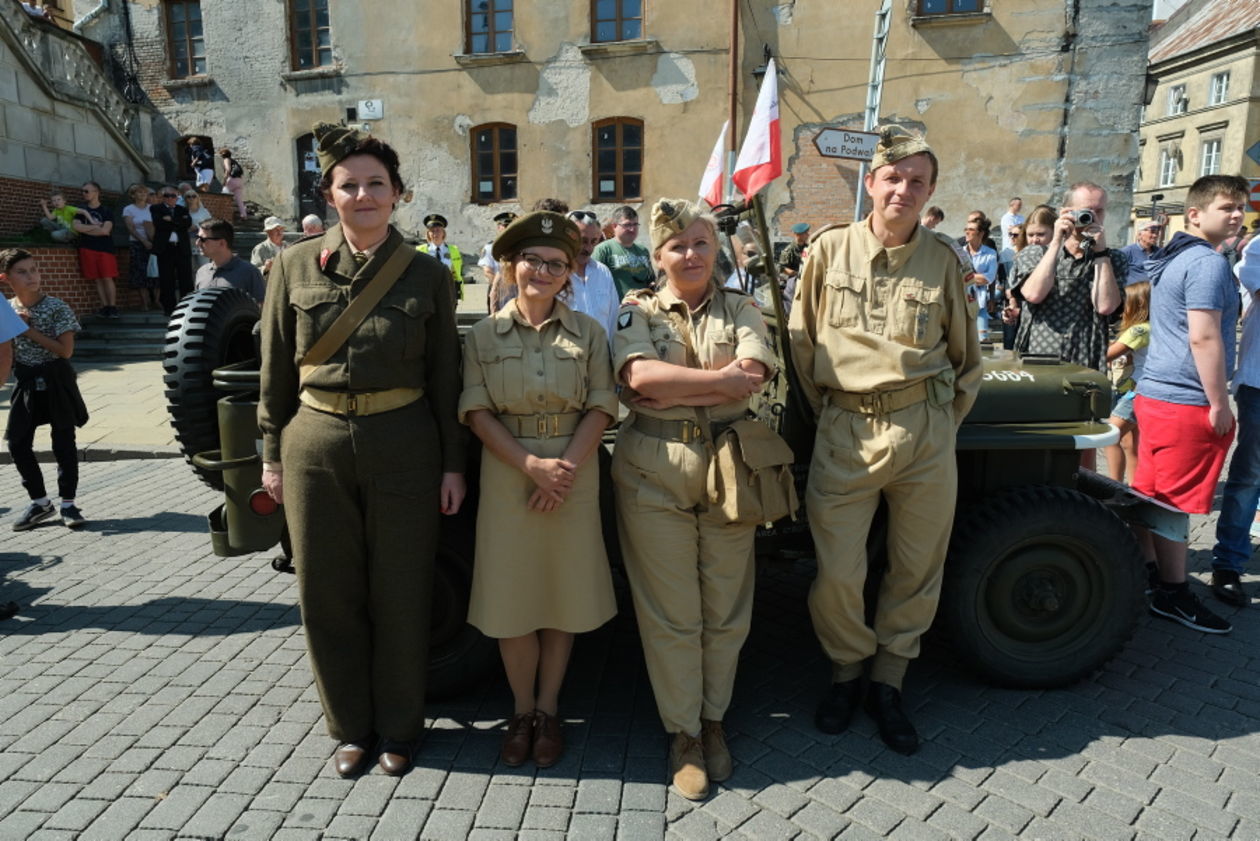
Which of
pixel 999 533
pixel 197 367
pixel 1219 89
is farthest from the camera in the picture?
pixel 1219 89

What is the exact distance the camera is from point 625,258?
6547 mm

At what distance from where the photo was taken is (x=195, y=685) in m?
3.56

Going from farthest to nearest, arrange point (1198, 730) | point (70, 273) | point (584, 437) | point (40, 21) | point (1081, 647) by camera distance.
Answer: point (40, 21) < point (70, 273) < point (1081, 647) < point (1198, 730) < point (584, 437)

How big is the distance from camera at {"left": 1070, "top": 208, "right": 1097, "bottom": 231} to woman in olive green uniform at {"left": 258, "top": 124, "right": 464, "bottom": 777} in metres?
3.10

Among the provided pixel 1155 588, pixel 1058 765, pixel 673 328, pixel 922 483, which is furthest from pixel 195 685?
pixel 1155 588

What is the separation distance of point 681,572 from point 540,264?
3.60 ft

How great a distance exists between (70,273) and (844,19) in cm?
1301

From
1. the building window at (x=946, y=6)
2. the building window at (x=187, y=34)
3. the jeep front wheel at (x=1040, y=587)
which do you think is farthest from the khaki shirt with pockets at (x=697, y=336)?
the building window at (x=187, y=34)

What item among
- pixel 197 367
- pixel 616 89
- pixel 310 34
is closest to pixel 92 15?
pixel 310 34

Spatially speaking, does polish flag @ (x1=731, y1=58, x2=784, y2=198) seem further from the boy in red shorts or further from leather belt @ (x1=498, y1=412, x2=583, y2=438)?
the boy in red shorts

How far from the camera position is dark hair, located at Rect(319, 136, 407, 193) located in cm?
270

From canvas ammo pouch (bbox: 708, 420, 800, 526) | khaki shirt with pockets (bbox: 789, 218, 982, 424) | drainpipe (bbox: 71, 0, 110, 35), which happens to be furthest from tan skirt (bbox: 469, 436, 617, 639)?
drainpipe (bbox: 71, 0, 110, 35)

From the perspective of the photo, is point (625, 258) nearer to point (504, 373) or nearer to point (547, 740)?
point (504, 373)

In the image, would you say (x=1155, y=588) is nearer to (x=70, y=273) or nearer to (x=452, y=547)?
(x=452, y=547)
